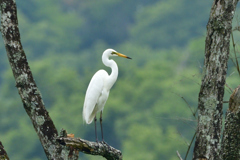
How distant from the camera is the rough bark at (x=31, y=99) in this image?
4605 mm

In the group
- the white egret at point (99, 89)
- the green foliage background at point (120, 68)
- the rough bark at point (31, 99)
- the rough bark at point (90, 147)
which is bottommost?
the rough bark at point (90, 147)

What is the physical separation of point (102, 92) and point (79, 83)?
1294 inches

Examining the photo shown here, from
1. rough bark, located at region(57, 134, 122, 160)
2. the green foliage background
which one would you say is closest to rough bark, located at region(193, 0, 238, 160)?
rough bark, located at region(57, 134, 122, 160)

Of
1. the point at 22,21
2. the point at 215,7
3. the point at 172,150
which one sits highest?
the point at 22,21

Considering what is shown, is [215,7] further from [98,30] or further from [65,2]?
[65,2]

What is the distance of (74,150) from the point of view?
466cm

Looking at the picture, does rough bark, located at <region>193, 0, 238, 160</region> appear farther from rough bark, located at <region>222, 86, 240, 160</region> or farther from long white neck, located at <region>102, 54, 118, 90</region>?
long white neck, located at <region>102, 54, 118, 90</region>

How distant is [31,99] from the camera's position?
4.62 metres

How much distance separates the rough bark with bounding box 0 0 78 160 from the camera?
4605 mm

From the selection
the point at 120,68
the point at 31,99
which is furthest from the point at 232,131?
the point at 120,68

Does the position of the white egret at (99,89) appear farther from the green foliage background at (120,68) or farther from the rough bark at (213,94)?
the green foliage background at (120,68)

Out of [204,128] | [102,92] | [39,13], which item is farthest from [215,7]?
[39,13]

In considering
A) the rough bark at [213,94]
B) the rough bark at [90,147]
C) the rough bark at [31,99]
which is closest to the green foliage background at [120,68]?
the rough bark at [90,147]

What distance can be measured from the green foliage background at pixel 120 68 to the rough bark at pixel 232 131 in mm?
17598
